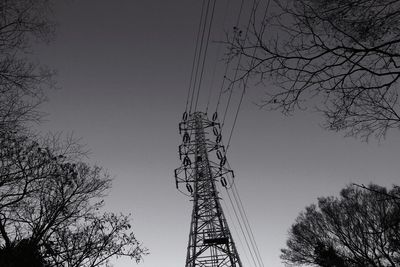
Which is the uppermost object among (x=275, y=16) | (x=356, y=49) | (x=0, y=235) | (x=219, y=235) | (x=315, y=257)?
(x=315, y=257)

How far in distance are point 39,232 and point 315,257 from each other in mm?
18985

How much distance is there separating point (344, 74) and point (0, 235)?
37.9 ft

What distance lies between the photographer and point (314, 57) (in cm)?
328

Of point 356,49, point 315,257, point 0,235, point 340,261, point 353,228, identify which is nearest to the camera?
point 356,49

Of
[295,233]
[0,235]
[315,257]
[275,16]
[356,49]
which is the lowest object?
[356,49]

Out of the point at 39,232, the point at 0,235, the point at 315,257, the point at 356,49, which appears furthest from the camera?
the point at 315,257

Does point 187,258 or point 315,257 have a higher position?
point 315,257

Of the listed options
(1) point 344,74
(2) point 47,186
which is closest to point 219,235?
(2) point 47,186

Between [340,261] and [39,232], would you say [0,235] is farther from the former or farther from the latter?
[340,261]

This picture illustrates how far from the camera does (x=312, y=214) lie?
20688 mm

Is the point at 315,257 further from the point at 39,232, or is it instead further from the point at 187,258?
the point at 39,232

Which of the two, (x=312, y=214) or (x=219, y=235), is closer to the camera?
(x=219, y=235)

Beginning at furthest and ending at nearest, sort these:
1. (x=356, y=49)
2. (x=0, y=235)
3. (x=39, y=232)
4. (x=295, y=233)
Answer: (x=295, y=233) → (x=39, y=232) → (x=0, y=235) → (x=356, y=49)

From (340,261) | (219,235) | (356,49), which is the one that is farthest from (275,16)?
(340,261)
